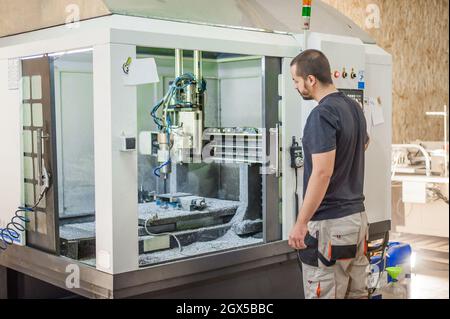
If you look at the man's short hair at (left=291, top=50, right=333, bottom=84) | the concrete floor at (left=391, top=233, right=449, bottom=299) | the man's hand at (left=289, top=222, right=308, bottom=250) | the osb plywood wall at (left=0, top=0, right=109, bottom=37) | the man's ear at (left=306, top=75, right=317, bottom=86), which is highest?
the osb plywood wall at (left=0, top=0, right=109, bottom=37)

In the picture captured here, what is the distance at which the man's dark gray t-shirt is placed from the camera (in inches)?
90.9

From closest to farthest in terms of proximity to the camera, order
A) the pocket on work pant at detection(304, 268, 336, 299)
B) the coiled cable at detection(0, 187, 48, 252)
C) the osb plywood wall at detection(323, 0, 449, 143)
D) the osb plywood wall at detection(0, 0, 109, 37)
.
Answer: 1. the pocket on work pant at detection(304, 268, 336, 299)
2. the osb plywood wall at detection(0, 0, 109, 37)
3. the coiled cable at detection(0, 187, 48, 252)
4. the osb plywood wall at detection(323, 0, 449, 143)

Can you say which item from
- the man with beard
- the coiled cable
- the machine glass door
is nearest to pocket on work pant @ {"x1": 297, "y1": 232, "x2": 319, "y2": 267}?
the man with beard

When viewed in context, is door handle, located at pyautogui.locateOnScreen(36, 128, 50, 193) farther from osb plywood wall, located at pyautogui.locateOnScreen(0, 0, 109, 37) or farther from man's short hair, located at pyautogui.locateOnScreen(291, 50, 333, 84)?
man's short hair, located at pyautogui.locateOnScreen(291, 50, 333, 84)

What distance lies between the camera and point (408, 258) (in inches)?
146

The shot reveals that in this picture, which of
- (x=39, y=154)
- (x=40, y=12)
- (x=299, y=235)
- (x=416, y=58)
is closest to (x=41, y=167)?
(x=39, y=154)

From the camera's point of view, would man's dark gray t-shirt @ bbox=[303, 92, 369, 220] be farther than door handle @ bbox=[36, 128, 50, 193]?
No

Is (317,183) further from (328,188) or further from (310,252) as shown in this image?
(310,252)

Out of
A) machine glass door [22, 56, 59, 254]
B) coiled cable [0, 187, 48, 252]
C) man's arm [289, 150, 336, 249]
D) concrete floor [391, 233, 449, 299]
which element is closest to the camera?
man's arm [289, 150, 336, 249]

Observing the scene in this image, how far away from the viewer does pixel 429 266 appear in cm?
531

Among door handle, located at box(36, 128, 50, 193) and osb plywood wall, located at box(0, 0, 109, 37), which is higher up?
osb plywood wall, located at box(0, 0, 109, 37)

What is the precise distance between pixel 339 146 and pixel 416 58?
462cm

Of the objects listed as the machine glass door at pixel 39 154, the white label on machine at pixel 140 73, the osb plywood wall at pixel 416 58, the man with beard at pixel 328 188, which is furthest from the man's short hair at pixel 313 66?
the osb plywood wall at pixel 416 58

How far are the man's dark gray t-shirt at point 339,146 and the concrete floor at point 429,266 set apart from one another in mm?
2262
